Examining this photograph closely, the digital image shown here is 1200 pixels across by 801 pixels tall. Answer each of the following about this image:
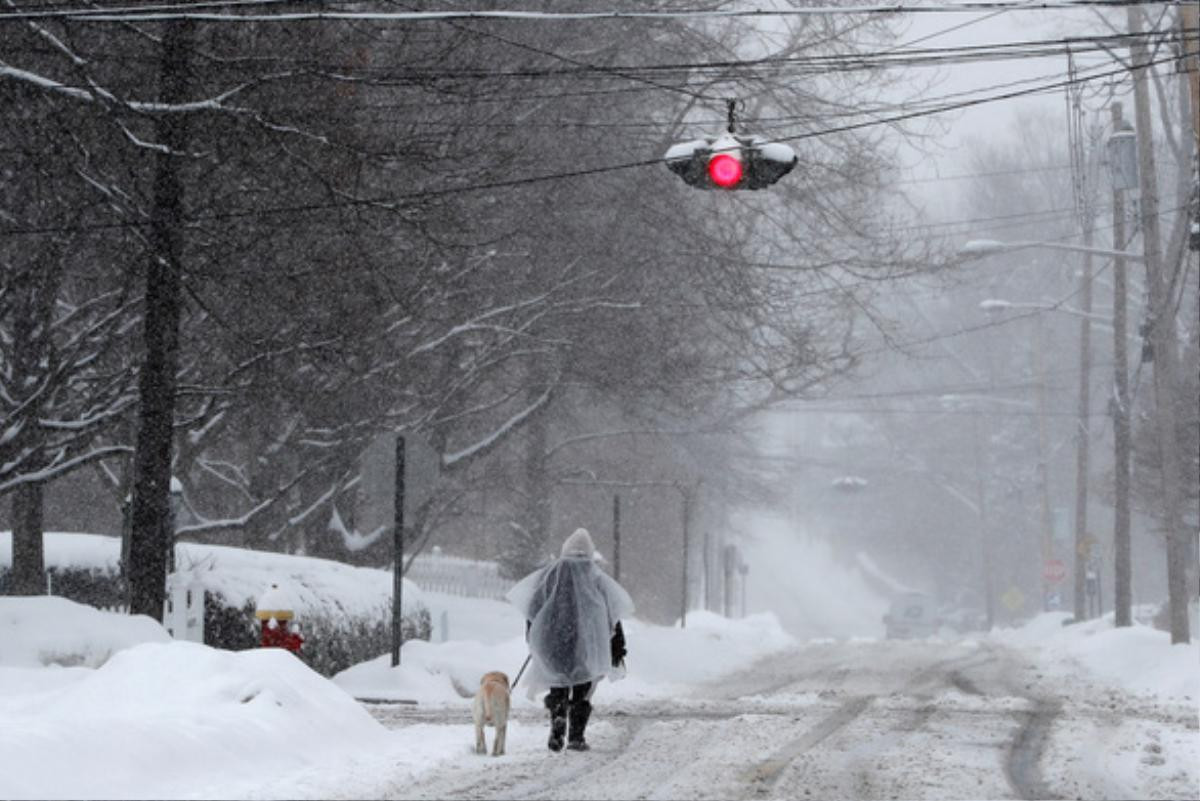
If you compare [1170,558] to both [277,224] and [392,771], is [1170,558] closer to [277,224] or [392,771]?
[277,224]

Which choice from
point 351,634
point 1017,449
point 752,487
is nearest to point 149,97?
point 351,634

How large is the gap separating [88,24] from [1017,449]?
67698mm

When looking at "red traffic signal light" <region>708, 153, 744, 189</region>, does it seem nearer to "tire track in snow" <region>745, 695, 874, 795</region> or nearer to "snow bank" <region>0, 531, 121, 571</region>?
"tire track in snow" <region>745, 695, 874, 795</region>

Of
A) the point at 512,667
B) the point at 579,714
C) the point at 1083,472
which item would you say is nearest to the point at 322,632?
the point at 512,667

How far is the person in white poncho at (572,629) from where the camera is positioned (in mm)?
14469

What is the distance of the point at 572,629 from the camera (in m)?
14.8

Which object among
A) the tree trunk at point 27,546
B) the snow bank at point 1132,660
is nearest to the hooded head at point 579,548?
the tree trunk at point 27,546

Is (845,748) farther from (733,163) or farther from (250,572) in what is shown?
(250,572)

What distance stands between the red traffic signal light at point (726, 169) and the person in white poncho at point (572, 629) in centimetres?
305

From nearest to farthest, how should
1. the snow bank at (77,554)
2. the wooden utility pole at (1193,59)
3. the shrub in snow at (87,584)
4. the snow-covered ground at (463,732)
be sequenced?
the snow-covered ground at (463,732) < the shrub in snow at (87,584) < the snow bank at (77,554) < the wooden utility pole at (1193,59)

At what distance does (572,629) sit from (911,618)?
5675 centimetres

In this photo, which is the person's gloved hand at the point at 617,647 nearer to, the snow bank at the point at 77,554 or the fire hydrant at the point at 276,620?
the fire hydrant at the point at 276,620

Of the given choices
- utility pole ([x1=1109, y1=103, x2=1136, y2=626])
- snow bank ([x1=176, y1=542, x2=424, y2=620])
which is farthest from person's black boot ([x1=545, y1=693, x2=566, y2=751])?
utility pole ([x1=1109, y1=103, x2=1136, y2=626])

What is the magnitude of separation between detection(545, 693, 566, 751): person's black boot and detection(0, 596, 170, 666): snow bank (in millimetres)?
4130
